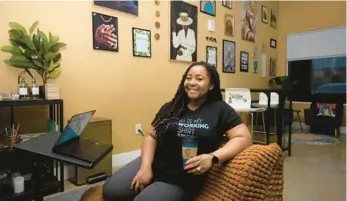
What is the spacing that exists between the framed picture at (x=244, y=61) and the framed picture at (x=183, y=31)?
1.25 m

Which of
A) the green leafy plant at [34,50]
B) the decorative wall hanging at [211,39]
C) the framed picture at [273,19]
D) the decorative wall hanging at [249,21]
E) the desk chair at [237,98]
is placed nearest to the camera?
the green leafy plant at [34,50]

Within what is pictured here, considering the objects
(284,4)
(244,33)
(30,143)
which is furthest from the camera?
(284,4)

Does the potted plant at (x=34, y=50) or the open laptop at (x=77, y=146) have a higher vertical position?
the potted plant at (x=34, y=50)

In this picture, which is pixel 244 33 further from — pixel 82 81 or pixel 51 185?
pixel 51 185

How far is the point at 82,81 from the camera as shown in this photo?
2.64 meters

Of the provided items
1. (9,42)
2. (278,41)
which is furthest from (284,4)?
(9,42)

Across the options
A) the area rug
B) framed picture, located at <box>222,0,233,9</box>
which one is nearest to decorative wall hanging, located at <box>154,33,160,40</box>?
framed picture, located at <box>222,0,233,9</box>

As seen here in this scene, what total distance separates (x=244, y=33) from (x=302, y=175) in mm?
2780

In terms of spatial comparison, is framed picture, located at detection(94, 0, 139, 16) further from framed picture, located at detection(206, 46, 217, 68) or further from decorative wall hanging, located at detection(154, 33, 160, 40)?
framed picture, located at detection(206, 46, 217, 68)

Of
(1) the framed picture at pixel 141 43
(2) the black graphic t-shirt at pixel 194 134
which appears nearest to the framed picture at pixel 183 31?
(1) the framed picture at pixel 141 43

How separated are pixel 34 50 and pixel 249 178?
189cm

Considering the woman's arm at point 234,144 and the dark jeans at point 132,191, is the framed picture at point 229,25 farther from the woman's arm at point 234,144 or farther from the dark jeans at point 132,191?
the dark jeans at point 132,191

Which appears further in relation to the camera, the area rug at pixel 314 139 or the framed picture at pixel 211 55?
the area rug at pixel 314 139

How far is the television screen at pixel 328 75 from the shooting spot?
508 cm
